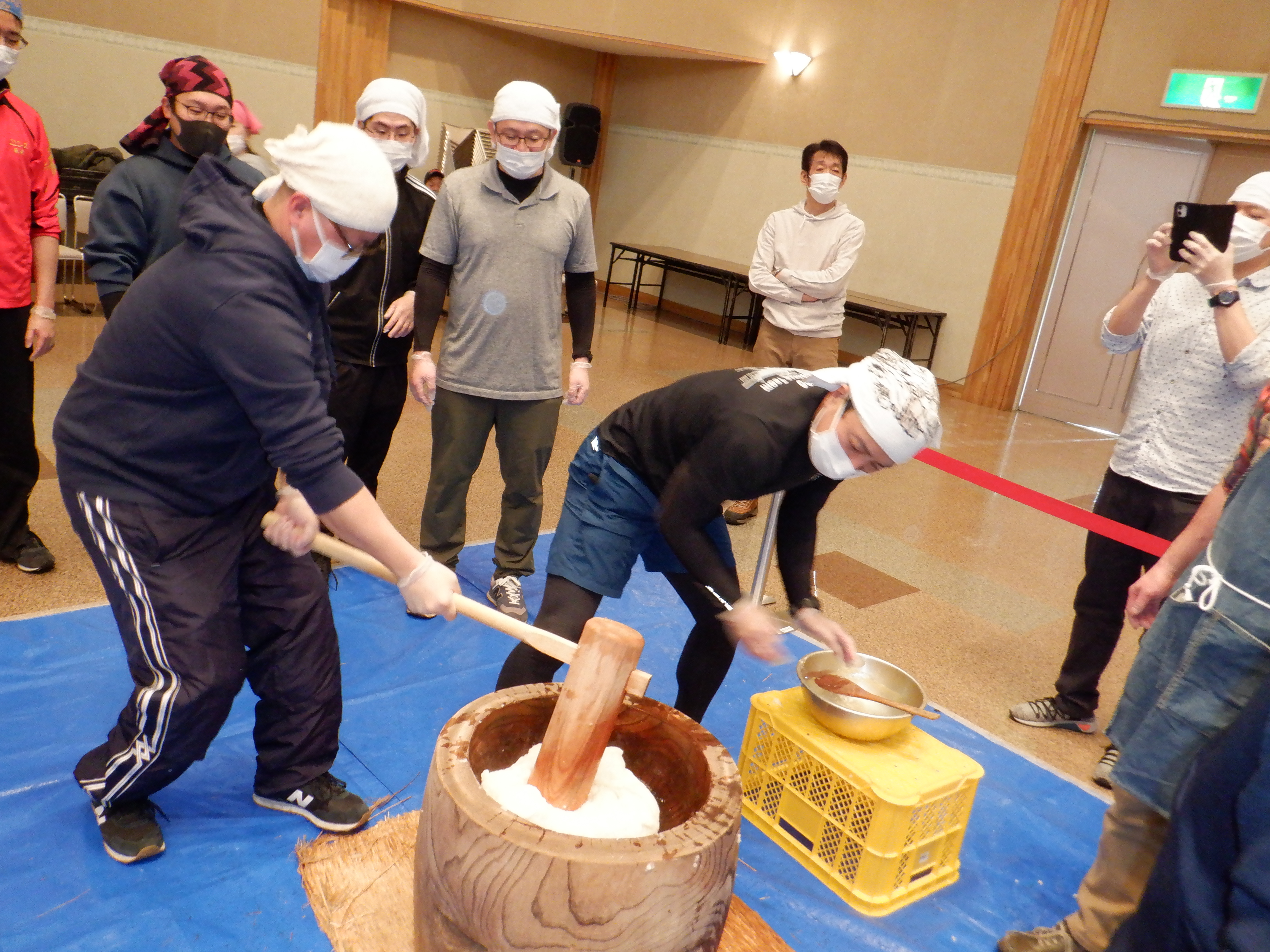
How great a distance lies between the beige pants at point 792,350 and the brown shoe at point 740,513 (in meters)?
0.65

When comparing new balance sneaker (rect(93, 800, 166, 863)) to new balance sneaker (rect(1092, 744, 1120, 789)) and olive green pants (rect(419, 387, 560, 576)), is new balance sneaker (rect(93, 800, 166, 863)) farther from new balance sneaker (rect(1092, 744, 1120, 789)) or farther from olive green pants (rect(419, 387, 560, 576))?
new balance sneaker (rect(1092, 744, 1120, 789))

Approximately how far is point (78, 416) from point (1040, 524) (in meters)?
4.68

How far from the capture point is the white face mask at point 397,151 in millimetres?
2840

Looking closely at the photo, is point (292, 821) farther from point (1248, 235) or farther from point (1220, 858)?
point (1248, 235)

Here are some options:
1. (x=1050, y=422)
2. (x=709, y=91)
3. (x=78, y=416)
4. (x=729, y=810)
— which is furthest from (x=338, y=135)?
(x=709, y=91)

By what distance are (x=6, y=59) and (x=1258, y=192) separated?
3364mm

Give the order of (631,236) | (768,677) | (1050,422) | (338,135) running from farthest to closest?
(631,236), (1050,422), (768,677), (338,135)

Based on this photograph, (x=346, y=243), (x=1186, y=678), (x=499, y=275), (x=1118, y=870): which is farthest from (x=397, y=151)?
(x=1118, y=870)

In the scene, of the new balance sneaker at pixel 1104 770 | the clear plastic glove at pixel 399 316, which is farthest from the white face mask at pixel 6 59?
the new balance sneaker at pixel 1104 770

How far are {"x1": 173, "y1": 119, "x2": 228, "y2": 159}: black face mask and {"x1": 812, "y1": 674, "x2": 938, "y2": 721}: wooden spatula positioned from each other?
2.11 metres

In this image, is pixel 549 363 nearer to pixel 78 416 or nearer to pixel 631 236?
pixel 78 416

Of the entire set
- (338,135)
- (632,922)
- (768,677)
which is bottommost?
(768,677)

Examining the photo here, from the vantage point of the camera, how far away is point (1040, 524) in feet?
16.8

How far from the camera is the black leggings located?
203cm
